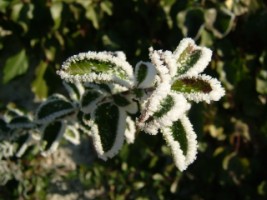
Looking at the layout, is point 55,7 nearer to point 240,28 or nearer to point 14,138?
point 14,138

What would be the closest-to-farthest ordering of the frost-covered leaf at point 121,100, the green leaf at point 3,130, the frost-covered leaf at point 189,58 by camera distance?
1. the frost-covered leaf at point 189,58
2. the frost-covered leaf at point 121,100
3. the green leaf at point 3,130

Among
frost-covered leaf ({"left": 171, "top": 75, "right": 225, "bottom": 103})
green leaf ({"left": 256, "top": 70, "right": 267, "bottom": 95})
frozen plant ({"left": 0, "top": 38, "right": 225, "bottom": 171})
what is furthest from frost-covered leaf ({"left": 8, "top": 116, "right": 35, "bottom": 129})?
green leaf ({"left": 256, "top": 70, "right": 267, "bottom": 95})

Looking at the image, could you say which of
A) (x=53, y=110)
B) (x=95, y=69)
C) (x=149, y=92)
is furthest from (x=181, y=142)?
(x=53, y=110)

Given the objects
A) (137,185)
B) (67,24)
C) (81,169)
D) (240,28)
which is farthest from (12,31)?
(240,28)

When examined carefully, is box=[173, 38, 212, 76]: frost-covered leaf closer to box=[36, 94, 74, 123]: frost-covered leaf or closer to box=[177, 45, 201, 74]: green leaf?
box=[177, 45, 201, 74]: green leaf

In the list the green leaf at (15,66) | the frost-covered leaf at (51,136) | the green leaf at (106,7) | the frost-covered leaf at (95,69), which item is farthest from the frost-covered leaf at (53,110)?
the green leaf at (15,66)

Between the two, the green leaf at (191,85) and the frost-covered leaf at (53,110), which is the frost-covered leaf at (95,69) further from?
the frost-covered leaf at (53,110)
